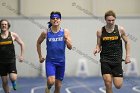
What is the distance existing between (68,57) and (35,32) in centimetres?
195

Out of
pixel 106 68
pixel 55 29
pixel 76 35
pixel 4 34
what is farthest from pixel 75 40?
pixel 106 68

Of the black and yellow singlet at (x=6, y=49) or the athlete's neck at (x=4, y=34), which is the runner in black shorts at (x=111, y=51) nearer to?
the black and yellow singlet at (x=6, y=49)

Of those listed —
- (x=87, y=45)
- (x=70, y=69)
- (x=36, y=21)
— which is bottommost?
(x=70, y=69)

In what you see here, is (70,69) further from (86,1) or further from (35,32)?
(86,1)

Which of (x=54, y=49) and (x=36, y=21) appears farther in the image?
(x=36, y=21)

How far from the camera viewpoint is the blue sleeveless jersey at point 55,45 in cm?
752

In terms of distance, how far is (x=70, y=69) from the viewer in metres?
16.3

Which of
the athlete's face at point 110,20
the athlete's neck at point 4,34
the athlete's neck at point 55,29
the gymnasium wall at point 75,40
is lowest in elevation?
the gymnasium wall at point 75,40

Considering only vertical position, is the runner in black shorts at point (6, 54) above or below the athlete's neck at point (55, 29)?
below

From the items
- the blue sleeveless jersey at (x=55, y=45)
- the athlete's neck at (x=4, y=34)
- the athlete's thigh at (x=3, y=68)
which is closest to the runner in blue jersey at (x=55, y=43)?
the blue sleeveless jersey at (x=55, y=45)

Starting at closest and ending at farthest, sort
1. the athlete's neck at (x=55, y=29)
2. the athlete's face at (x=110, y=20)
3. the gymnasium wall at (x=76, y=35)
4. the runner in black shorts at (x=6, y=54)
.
Answer: the athlete's face at (x=110, y=20) < the athlete's neck at (x=55, y=29) < the runner in black shorts at (x=6, y=54) < the gymnasium wall at (x=76, y=35)

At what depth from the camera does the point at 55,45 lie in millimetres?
7527

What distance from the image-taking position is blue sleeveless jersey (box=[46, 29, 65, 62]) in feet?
24.7

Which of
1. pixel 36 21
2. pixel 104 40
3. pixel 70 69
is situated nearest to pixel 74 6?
pixel 36 21
